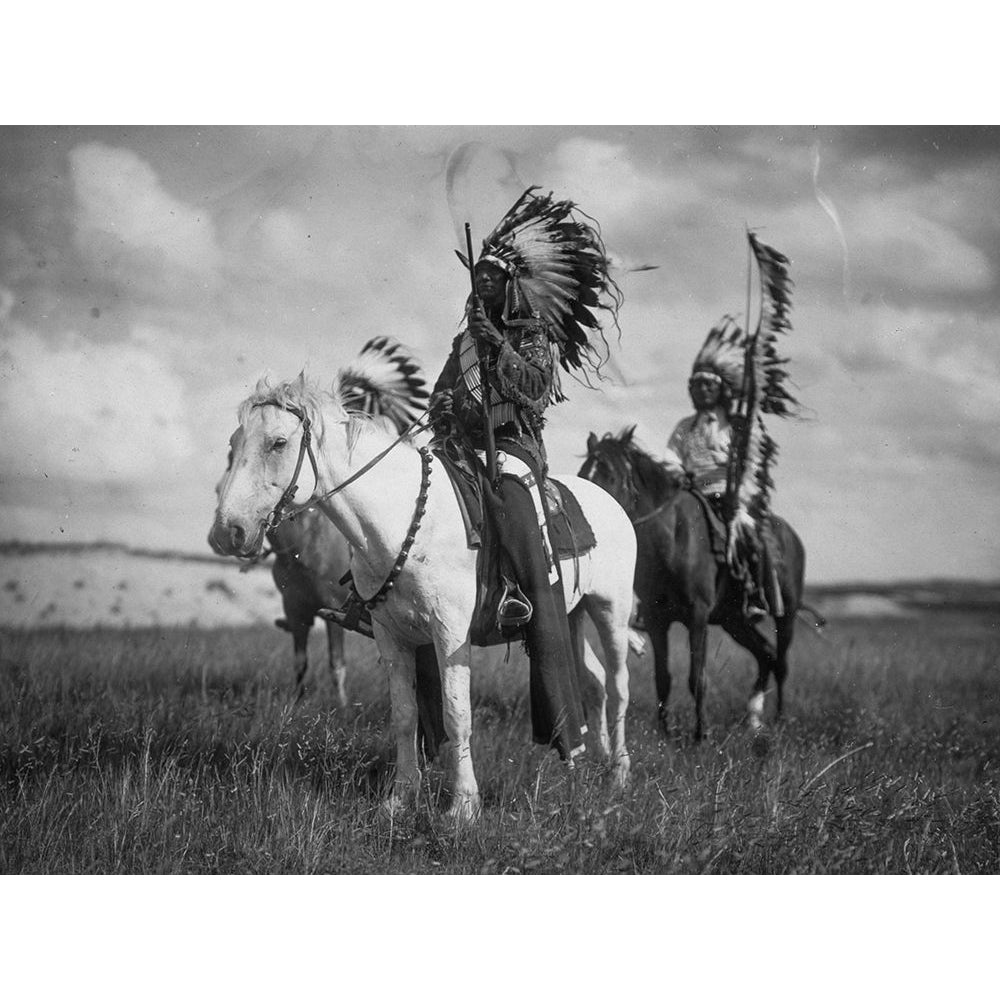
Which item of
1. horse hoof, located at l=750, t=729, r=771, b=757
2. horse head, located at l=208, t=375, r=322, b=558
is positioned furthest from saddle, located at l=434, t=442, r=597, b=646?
horse hoof, located at l=750, t=729, r=771, b=757

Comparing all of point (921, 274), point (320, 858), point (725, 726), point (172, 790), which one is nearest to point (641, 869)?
point (725, 726)

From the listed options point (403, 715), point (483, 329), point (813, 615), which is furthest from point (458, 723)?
point (813, 615)

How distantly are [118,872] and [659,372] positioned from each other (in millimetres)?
3191

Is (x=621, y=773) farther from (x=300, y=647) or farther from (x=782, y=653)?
(x=300, y=647)

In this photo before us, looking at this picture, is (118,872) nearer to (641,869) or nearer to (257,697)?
(257,697)

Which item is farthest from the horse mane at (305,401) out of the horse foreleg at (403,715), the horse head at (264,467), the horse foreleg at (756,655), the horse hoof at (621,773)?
the horse foreleg at (756,655)

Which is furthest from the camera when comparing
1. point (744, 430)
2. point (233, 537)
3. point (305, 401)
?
point (744, 430)

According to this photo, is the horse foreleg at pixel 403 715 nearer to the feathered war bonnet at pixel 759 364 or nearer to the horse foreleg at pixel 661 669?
the horse foreleg at pixel 661 669

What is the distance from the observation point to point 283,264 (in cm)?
474

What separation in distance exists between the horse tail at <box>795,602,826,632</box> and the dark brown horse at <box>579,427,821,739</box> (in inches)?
0.6

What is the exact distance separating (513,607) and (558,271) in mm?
1521

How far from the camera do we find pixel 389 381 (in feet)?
15.4

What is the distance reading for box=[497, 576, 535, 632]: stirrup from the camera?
4.15 m

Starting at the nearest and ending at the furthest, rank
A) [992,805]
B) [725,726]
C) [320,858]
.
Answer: [320,858] < [992,805] < [725,726]
